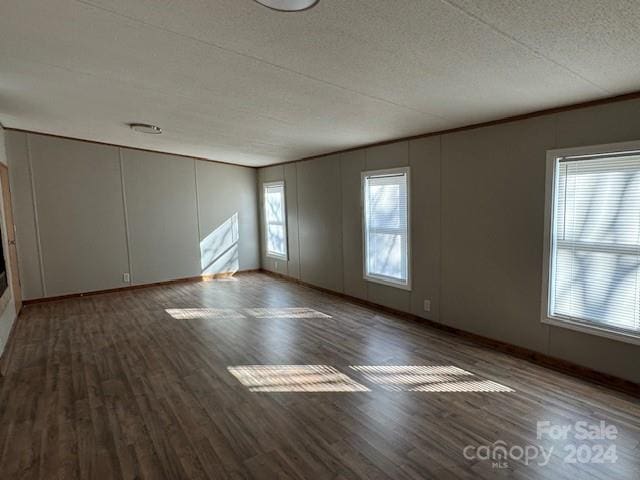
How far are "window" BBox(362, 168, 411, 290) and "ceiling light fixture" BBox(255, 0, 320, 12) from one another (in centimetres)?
293

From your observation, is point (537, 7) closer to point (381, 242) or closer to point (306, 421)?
point (306, 421)

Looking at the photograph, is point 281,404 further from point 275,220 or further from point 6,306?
point 275,220

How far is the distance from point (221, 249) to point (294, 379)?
16.3ft

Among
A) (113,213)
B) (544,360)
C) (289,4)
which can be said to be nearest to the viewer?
(289,4)

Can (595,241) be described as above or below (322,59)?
below

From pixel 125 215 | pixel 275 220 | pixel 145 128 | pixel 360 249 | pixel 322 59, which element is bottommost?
pixel 360 249

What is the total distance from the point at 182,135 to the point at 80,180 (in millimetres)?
2220

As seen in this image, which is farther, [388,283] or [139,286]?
[139,286]

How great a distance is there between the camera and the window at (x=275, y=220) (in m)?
7.12

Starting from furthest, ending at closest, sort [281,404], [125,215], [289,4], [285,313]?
[125,215] → [285,313] → [281,404] → [289,4]

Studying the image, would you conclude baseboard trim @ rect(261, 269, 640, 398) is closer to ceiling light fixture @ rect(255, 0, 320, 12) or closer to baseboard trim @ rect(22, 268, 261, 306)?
ceiling light fixture @ rect(255, 0, 320, 12)

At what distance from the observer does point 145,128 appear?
454cm

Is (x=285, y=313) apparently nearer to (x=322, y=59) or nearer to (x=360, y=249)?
(x=360, y=249)

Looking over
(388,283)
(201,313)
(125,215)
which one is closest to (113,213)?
(125,215)
